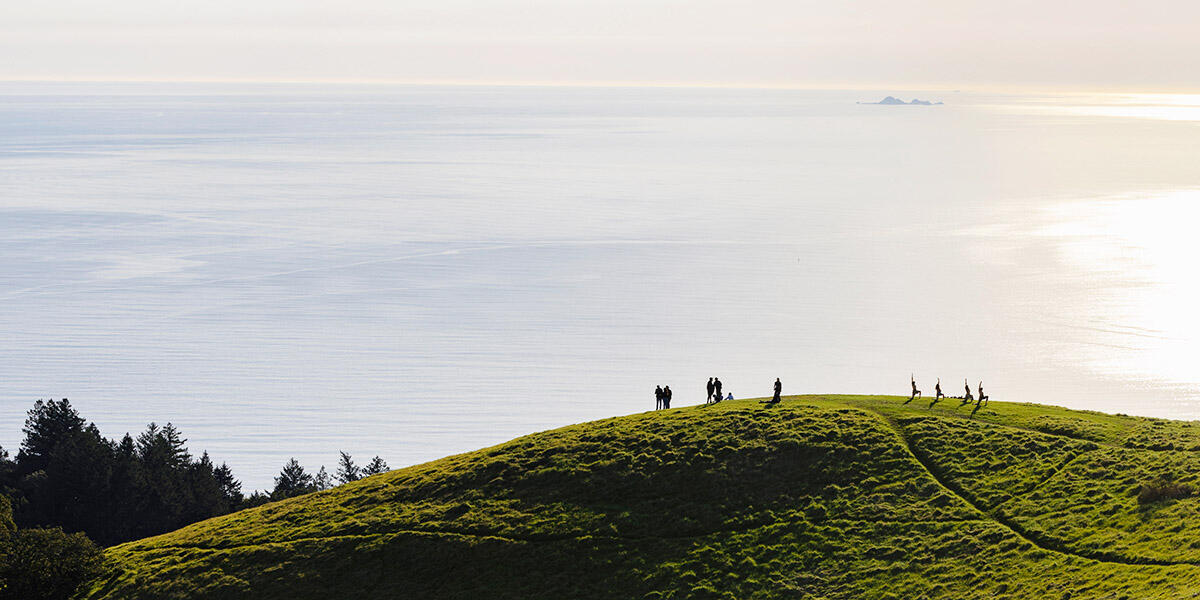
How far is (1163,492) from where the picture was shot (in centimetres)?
4919

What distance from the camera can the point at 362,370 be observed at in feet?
609

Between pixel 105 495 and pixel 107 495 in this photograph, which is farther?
pixel 107 495

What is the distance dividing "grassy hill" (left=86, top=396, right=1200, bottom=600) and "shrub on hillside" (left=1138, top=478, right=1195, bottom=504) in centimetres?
10

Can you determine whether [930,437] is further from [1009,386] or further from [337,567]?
[1009,386]

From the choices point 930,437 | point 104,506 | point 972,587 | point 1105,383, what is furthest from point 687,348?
point 972,587

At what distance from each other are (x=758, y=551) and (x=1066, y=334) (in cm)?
16042

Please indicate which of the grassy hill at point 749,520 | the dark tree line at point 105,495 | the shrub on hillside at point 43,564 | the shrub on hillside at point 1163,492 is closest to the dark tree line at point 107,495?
the dark tree line at point 105,495

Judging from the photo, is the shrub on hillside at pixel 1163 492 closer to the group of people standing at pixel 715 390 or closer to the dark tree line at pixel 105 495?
the group of people standing at pixel 715 390

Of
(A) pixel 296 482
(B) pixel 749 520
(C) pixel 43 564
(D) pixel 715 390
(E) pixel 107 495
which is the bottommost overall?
(C) pixel 43 564

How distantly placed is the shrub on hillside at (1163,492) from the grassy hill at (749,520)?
0.33ft

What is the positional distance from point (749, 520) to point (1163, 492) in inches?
689

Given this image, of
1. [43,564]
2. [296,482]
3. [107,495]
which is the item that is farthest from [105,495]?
[43,564]

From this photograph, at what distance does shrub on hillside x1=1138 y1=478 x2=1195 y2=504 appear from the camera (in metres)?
48.9

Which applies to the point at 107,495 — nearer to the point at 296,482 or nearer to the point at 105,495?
the point at 105,495
